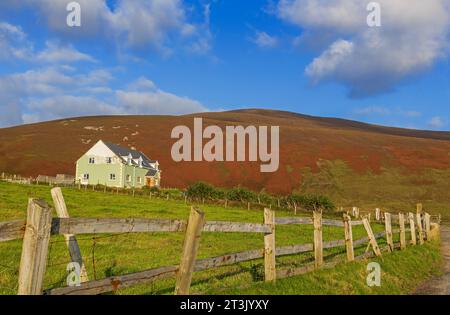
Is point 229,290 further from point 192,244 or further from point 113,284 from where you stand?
point 113,284

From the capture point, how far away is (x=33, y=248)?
528 cm

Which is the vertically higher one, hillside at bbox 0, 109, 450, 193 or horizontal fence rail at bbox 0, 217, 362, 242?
hillside at bbox 0, 109, 450, 193

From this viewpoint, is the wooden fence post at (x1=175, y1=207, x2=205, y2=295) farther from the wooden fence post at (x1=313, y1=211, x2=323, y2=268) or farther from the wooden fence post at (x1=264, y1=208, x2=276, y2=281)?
the wooden fence post at (x1=313, y1=211, x2=323, y2=268)

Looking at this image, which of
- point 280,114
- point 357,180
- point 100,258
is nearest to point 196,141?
point 357,180

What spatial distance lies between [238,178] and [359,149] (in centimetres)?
3080

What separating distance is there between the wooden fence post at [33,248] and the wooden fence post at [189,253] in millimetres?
2321

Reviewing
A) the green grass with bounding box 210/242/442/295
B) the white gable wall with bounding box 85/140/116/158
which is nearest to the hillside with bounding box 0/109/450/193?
the white gable wall with bounding box 85/140/116/158

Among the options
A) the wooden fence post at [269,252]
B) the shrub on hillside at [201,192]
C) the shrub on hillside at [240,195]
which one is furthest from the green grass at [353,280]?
the shrub on hillside at [201,192]

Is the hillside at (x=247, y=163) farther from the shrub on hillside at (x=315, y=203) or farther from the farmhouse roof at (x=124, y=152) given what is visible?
the shrub on hillside at (x=315, y=203)

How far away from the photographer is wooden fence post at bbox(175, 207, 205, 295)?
7145 mm

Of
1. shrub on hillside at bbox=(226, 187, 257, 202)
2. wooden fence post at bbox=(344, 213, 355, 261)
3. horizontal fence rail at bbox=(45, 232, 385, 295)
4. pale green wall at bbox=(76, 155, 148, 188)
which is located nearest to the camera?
horizontal fence rail at bbox=(45, 232, 385, 295)

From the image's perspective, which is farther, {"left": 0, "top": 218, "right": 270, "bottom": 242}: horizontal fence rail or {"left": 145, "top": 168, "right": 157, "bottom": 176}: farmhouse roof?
{"left": 145, "top": 168, "right": 157, "bottom": 176}: farmhouse roof

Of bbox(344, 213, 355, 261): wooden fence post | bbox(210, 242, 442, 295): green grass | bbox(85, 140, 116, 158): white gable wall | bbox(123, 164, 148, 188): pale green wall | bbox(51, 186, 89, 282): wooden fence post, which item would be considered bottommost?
bbox(210, 242, 442, 295): green grass

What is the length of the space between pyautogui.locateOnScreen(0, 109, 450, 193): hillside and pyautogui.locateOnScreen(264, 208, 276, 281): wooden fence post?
Answer: 66.2 metres
